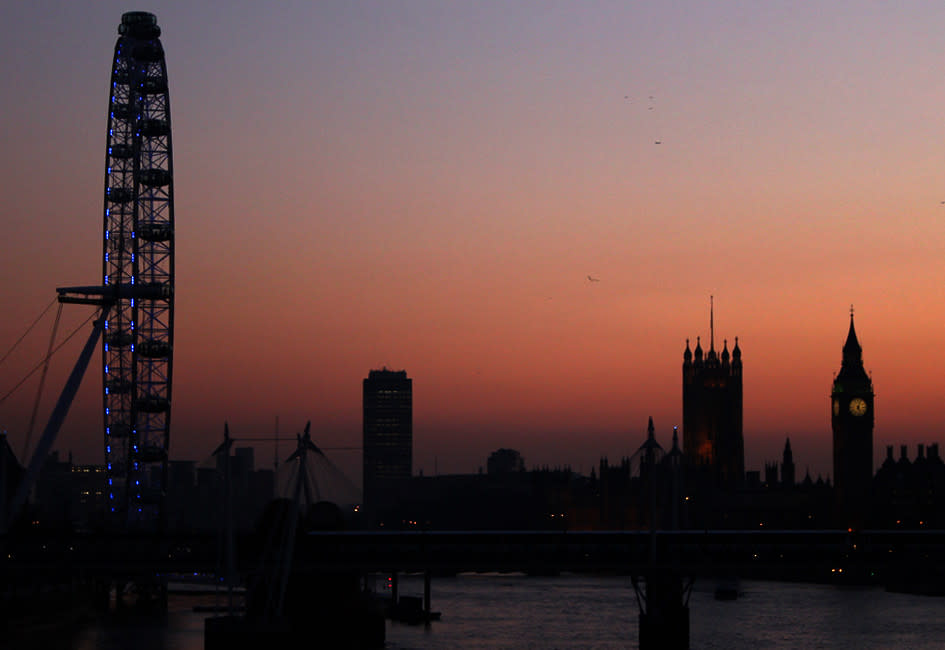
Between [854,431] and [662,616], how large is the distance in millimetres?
129194

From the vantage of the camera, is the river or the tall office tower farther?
the tall office tower

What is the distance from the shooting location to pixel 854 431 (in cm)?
19712

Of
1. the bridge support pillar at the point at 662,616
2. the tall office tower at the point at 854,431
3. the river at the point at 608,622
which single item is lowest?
the river at the point at 608,622

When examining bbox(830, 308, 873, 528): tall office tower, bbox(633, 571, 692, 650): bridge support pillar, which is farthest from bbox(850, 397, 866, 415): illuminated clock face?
bbox(633, 571, 692, 650): bridge support pillar

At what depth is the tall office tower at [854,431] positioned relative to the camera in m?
196

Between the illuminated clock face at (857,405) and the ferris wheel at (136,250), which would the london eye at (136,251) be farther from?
the illuminated clock face at (857,405)

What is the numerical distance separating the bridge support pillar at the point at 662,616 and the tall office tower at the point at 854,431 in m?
126

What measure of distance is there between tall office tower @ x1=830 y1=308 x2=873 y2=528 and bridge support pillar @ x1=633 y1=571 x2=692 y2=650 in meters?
126

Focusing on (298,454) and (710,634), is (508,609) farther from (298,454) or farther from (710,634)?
(298,454)

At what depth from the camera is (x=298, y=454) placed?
78500 mm

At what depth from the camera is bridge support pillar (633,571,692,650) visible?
73.8 metres

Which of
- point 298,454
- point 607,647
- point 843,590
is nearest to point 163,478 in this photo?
point 298,454

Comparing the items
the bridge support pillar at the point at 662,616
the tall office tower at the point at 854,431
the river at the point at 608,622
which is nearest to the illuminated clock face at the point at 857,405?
the tall office tower at the point at 854,431

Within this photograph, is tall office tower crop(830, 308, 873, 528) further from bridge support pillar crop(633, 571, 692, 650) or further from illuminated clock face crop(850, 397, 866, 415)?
bridge support pillar crop(633, 571, 692, 650)
